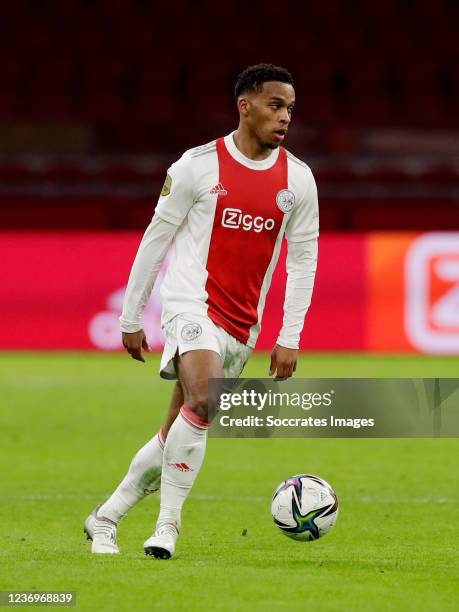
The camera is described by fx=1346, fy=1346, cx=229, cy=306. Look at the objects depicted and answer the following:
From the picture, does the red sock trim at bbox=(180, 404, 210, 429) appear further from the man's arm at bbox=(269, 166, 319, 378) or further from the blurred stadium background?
the blurred stadium background

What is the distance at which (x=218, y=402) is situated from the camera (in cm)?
502

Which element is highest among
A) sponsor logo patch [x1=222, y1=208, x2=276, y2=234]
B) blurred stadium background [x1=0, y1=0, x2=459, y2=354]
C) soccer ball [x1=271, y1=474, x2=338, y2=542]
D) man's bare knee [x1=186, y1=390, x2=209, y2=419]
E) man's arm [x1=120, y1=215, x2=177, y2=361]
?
blurred stadium background [x1=0, y1=0, x2=459, y2=354]

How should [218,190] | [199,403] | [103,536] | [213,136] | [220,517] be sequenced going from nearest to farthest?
[199,403] → [218,190] → [103,536] → [220,517] → [213,136]

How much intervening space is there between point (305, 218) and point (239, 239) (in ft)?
1.02

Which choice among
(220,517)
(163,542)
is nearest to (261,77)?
(163,542)

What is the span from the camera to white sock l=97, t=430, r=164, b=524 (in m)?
5.43

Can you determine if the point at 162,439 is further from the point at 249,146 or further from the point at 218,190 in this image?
the point at 249,146

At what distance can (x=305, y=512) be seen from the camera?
5.37 m

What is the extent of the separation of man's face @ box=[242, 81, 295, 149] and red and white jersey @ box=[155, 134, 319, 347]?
15cm

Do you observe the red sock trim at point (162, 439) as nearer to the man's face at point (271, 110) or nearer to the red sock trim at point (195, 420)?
the red sock trim at point (195, 420)

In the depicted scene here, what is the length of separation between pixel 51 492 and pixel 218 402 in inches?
104

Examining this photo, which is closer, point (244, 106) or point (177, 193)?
point (177, 193)

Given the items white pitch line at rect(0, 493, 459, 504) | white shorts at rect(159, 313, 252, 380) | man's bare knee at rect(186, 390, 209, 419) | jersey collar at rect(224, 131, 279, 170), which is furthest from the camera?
white pitch line at rect(0, 493, 459, 504)

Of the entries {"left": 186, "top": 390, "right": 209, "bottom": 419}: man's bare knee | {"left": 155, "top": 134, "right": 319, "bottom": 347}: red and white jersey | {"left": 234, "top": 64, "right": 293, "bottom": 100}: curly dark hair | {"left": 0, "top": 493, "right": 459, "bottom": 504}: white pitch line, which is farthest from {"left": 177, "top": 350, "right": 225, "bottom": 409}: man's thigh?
{"left": 0, "top": 493, "right": 459, "bottom": 504}: white pitch line
